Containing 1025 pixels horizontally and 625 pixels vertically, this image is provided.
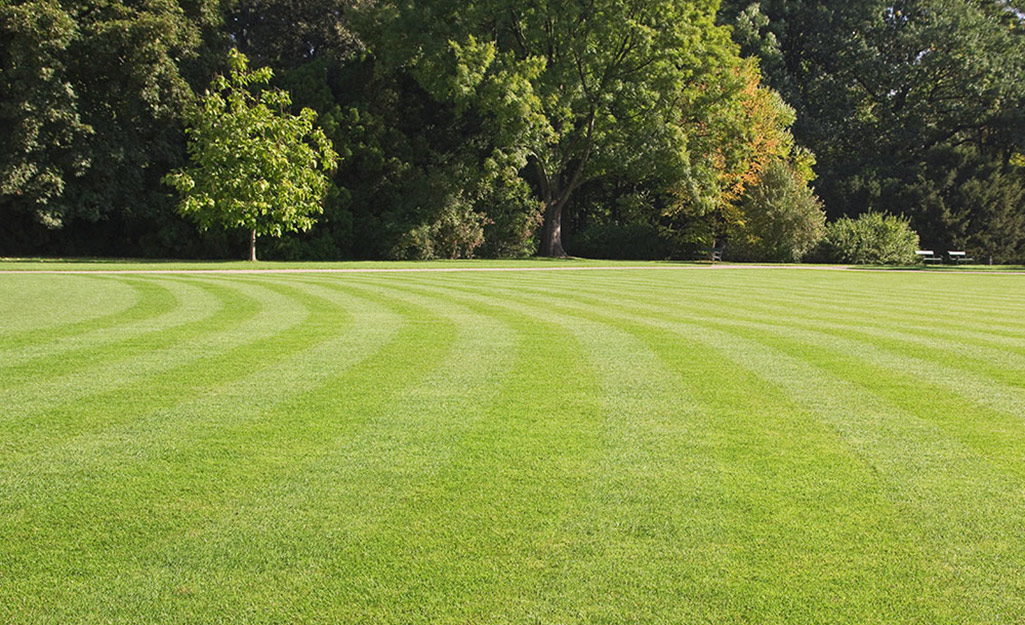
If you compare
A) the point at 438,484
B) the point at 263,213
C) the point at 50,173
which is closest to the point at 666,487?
the point at 438,484

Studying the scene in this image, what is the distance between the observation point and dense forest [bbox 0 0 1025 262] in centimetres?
2836

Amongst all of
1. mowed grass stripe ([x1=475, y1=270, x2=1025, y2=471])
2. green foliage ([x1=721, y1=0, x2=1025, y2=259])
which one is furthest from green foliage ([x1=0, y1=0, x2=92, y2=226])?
green foliage ([x1=721, y1=0, x2=1025, y2=259])

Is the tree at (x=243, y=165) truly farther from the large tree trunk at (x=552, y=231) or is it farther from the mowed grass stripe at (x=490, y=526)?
Answer: the mowed grass stripe at (x=490, y=526)

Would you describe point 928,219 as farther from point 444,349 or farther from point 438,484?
point 438,484

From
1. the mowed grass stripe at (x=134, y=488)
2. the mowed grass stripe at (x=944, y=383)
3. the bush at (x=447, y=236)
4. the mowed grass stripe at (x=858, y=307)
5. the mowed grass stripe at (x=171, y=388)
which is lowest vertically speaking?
the mowed grass stripe at (x=134, y=488)

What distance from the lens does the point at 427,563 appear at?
3.09 metres

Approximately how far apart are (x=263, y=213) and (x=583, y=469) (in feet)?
80.8

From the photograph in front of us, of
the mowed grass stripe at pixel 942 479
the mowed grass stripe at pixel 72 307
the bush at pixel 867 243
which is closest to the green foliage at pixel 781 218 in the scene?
the bush at pixel 867 243

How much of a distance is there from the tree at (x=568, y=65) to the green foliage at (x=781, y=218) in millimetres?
5878

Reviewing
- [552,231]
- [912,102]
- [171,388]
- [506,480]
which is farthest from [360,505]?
[912,102]

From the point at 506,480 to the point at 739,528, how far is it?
1255 mm

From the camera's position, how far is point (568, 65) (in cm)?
3406

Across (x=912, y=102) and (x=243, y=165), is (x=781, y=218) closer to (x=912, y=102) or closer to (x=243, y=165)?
(x=912, y=102)

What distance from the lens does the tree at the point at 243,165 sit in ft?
84.7
